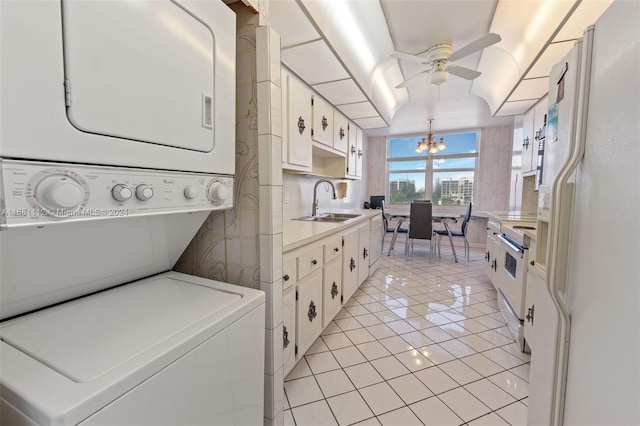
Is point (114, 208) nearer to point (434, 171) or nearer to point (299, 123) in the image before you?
point (299, 123)

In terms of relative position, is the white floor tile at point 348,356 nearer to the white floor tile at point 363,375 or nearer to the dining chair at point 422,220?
the white floor tile at point 363,375

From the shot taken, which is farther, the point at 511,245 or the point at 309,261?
the point at 511,245

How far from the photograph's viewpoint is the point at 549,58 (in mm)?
2197

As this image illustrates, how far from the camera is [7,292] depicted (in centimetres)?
66

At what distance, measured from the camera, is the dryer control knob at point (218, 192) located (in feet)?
2.92

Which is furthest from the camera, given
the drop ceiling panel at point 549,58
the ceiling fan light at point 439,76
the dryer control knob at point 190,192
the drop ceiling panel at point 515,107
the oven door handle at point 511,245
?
the drop ceiling panel at point 515,107

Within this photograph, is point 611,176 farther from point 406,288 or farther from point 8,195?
point 406,288

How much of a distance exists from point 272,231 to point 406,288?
2.51 meters

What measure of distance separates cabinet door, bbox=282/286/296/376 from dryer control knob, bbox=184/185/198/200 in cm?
76

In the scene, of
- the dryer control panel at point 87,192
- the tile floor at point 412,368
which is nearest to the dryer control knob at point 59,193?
the dryer control panel at point 87,192

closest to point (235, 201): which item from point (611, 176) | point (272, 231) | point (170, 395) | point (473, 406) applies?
point (272, 231)

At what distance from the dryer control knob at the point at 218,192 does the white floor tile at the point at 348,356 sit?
1423 millimetres

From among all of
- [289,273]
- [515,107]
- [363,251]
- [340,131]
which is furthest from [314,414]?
[515,107]

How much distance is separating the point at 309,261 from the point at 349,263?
2.93ft
